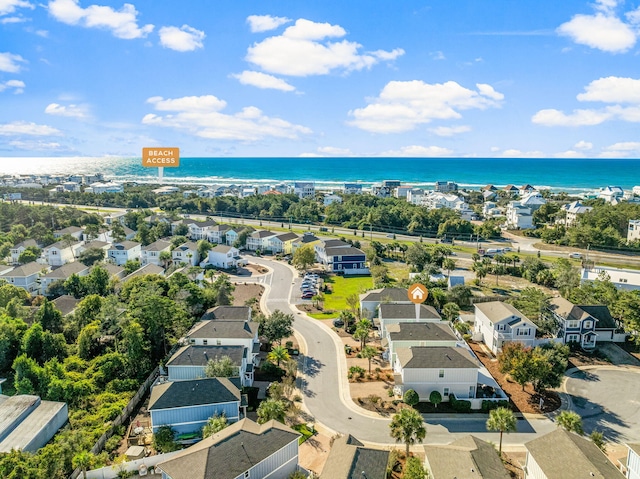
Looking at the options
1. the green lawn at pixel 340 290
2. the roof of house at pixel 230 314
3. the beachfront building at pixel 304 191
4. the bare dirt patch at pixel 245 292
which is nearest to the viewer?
the roof of house at pixel 230 314

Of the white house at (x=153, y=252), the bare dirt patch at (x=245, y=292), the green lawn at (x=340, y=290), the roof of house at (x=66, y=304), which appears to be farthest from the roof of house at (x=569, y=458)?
the white house at (x=153, y=252)

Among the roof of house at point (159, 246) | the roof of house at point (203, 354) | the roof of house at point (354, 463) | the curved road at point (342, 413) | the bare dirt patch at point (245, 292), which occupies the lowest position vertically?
the curved road at point (342, 413)

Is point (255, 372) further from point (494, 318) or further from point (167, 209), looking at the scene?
point (167, 209)

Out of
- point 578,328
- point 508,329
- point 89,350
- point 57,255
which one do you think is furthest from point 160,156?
point 57,255

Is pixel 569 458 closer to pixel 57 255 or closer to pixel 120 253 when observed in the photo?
pixel 120 253

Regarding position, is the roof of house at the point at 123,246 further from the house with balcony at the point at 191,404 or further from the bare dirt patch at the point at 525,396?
the bare dirt patch at the point at 525,396

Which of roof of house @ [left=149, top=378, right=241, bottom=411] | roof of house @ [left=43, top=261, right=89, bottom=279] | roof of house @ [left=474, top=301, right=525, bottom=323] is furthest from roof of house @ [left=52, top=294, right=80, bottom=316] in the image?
roof of house @ [left=474, top=301, right=525, bottom=323]

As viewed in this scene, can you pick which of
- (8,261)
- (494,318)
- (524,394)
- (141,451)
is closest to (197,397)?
(141,451)
